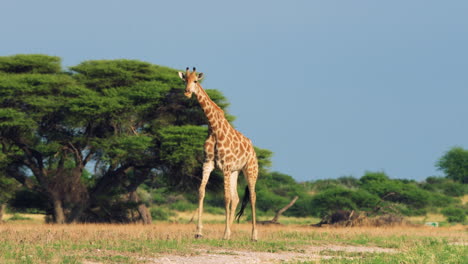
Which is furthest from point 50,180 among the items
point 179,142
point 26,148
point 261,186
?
point 261,186

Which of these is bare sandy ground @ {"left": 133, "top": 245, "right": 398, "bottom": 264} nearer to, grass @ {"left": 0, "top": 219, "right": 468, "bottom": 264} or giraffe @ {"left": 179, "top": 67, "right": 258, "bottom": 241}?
grass @ {"left": 0, "top": 219, "right": 468, "bottom": 264}

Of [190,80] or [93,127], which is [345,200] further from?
[190,80]

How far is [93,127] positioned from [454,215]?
25.1 meters

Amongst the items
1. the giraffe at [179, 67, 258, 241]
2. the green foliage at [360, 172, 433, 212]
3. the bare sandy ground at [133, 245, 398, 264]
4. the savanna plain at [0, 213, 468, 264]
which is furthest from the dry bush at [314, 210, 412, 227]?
the bare sandy ground at [133, 245, 398, 264]

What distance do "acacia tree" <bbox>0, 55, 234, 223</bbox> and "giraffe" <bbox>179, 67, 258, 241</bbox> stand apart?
33.8ft

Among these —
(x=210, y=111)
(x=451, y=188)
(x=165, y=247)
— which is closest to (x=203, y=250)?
(x=165, y=247)

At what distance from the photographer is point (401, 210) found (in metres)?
38.5

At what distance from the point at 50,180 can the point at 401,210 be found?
19.4 meters

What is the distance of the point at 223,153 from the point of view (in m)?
17.5

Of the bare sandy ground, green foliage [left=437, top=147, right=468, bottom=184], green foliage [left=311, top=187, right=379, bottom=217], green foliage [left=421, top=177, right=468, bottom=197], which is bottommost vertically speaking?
the bare sandy ground

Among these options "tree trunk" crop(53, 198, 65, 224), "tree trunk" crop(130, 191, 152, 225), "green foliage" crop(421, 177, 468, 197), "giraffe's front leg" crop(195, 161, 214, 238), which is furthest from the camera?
"green foliage" crop(421, 177, 468, 197)

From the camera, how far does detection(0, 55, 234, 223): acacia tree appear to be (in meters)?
28.9

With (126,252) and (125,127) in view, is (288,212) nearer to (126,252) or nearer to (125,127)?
(125,127)

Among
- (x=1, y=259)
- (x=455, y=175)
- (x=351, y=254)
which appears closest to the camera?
(x=1, y=259)
